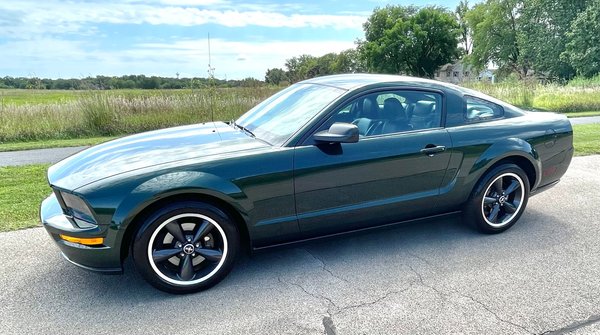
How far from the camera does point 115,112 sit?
11055 millimetres

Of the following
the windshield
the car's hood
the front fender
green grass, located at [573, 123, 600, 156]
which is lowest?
green grass, located at [573, 123, 600, 156]

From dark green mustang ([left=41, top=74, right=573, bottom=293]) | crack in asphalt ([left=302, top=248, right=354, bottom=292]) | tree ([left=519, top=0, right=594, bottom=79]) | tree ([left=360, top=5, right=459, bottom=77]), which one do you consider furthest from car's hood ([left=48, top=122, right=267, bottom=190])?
tree ([left=360, top=5, right=459, bottom=77])

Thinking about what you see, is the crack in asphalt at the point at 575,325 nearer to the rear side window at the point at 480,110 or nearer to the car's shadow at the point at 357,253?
the car's shadow at the point at 357,253

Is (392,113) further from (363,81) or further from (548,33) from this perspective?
(548,33)

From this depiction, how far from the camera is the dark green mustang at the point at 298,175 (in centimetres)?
249

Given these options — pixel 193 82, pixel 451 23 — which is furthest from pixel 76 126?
pixel 451 23

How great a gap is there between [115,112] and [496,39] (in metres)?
52.2

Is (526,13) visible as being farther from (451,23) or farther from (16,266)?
(16,266)

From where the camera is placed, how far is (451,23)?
175 ft

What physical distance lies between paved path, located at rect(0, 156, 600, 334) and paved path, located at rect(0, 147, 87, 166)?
414 cm

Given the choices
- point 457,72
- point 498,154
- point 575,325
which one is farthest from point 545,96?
point 457,72

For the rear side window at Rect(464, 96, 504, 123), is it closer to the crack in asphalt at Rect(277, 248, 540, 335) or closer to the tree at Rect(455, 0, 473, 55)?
the crack in asphalt at Rect(277, 248, 540, 335)

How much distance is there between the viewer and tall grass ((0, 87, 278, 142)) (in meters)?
10.4

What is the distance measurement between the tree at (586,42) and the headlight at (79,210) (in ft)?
136
